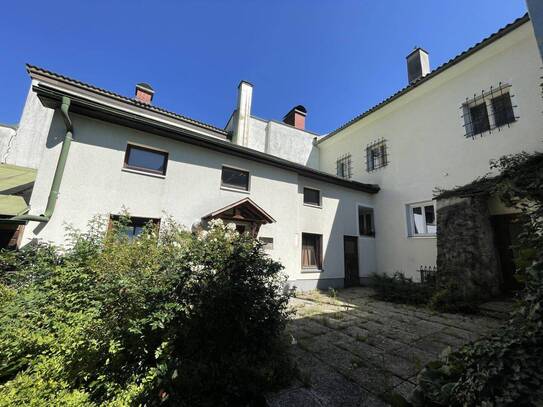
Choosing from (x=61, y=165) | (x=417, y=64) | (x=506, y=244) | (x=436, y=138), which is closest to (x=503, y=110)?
(x=436, y=138)

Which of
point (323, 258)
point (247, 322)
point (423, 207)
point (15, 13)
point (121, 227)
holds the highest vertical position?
point (15, 13)

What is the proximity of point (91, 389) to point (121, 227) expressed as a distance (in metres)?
3.79

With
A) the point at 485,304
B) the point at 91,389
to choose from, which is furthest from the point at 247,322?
the point at 485,304

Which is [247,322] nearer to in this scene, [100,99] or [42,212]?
[42,212]

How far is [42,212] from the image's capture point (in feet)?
19.3

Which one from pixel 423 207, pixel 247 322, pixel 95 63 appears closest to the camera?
pixel 247 322

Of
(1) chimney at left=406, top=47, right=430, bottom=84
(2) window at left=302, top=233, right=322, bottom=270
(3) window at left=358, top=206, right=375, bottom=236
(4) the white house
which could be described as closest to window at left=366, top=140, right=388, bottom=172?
(4) the white house

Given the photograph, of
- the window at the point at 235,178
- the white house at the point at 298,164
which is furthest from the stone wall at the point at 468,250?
the window at the point at 235,178

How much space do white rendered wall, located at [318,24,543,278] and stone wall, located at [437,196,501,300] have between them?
5.55 feet

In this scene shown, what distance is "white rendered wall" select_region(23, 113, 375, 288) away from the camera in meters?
6.26

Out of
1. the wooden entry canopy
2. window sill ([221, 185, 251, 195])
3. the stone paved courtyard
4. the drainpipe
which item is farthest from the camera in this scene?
window sill ([221, 185, 251, 195])

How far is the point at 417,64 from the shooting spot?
12422 millimetres

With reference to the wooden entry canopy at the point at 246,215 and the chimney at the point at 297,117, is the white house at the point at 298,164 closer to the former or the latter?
the wooden entry canopy at the point at 246,215

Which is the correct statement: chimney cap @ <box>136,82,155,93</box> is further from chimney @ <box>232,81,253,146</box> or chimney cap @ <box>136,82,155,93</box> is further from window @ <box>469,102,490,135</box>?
window @ <box>469,102,490,135</box>
